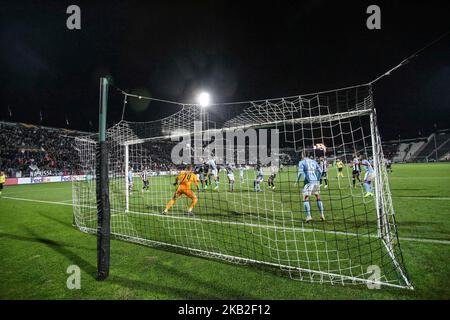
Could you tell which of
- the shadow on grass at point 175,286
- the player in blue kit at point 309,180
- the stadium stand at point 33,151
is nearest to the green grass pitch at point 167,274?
the shadow on grass at point 175,286

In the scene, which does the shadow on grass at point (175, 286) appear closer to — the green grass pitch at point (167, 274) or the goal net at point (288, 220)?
the green grass pitch at point (167, 274)

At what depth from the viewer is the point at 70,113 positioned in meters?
28.5

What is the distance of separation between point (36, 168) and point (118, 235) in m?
34.2

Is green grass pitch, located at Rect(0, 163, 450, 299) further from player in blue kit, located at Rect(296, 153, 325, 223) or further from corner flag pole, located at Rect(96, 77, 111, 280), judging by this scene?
player in blue kit, located at Rect(296, 153, 325, 223)

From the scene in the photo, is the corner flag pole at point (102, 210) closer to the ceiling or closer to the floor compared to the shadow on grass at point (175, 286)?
closer to the ceiling

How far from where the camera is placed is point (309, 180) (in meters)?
7.23

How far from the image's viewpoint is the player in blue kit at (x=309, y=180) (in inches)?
278

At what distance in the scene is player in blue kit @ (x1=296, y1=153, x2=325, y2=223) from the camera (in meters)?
7.05

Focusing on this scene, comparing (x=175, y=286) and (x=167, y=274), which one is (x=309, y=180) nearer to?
(x=167, y=274)

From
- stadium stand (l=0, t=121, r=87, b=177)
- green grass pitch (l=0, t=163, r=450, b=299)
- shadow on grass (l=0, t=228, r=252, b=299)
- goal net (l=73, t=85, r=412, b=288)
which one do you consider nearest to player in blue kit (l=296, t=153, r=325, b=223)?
goal net (l=73, t=85, r=412, b=288)

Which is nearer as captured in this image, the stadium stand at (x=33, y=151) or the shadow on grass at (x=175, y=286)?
the shadow on grass at (x=175, y=286)

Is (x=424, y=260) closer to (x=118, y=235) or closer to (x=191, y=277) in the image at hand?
(x=191, y=277)

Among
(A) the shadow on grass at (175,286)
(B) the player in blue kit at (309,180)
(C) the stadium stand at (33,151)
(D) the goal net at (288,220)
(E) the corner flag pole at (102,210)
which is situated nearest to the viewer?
(A) the shadow on grass at (175,286)
